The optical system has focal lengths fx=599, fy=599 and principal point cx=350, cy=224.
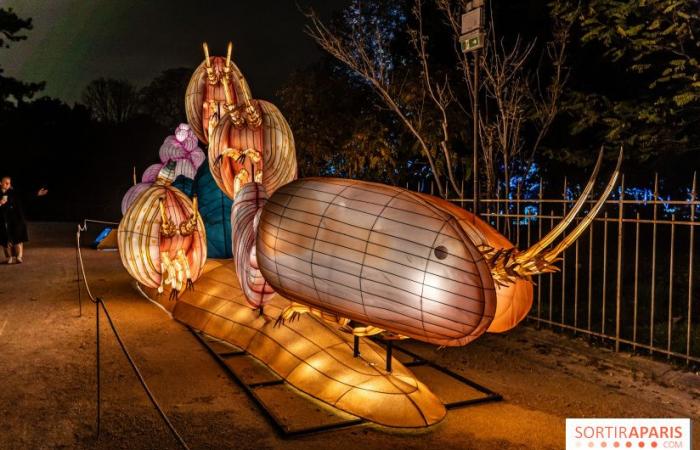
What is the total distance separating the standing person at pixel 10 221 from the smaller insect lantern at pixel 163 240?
7740 mm

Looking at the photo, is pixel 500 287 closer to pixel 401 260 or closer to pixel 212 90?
pixel 401 260

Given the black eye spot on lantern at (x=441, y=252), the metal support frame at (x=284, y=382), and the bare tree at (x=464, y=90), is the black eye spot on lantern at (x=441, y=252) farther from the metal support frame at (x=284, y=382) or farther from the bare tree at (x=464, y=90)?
the bare tree at (x=464, y=90)

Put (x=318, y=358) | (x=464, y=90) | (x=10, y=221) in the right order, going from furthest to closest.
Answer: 1. (x=10, y=221)
2. (x=464, y=90)
3. (x=318, y=358)

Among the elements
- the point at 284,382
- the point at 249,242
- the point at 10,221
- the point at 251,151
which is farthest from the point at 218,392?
the point at 10,221

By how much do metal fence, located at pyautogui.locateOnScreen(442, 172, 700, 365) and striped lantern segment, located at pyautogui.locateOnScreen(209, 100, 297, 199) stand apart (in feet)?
8.48

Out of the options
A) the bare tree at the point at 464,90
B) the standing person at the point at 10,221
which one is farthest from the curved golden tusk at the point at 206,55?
the standing person at the point at 10,221

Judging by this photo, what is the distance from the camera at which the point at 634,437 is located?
4074 mm

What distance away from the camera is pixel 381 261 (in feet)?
10.9

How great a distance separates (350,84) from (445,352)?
27.9ft

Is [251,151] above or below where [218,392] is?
above

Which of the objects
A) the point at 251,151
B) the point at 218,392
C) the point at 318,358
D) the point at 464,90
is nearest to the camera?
the point at 318,358

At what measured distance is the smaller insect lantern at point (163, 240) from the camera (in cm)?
644

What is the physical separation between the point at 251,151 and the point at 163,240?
147 centimetres

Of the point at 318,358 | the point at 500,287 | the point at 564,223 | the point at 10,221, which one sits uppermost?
the point at 564,223
